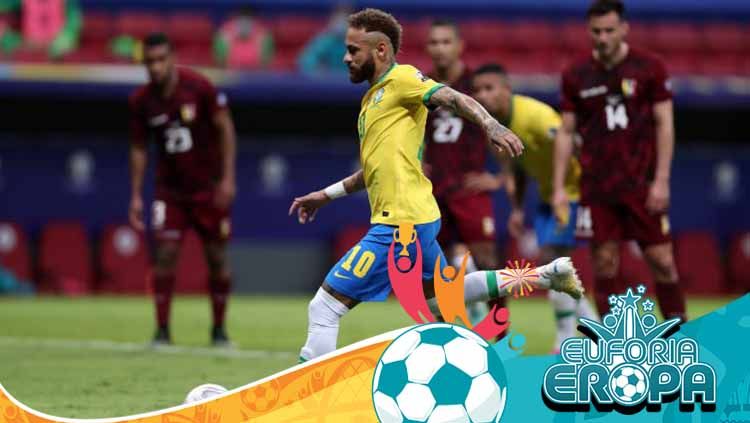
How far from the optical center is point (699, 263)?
18.6m

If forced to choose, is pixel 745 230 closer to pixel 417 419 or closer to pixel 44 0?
pixel 44 0

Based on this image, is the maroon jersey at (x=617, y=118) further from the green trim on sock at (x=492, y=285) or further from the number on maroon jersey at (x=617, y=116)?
the green trim on sock at (x=492, y=285)

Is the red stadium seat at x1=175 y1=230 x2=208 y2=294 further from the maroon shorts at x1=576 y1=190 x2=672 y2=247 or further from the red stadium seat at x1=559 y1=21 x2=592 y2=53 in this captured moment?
the maroon shorts at x1=576 y1=190 x2=672 y2=247

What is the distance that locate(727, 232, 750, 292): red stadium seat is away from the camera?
729 inches

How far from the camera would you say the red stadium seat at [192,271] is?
58.5 ft

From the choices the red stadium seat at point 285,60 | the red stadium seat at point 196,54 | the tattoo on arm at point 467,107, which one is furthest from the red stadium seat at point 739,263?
→ the tattoo on arm at point 467,107

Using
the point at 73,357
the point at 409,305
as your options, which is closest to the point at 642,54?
the point at 409,305

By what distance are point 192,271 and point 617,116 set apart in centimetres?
1018

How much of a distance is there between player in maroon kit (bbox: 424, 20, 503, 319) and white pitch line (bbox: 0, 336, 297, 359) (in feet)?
4.85

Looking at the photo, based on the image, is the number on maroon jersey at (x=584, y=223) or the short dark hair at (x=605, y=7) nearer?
the short dark hair at (x=605, y=7)

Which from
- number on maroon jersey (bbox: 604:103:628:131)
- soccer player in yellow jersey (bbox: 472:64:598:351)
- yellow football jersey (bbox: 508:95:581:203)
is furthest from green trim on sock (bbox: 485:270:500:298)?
yellow football jersey (bbox: 508:95:581:203)

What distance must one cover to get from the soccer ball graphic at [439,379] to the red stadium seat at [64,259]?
12973 millimetres

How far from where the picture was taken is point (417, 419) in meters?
5.38

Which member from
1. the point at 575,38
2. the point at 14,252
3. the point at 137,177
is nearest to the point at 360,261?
the point at 137,177
